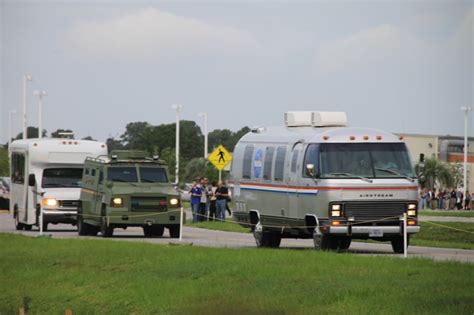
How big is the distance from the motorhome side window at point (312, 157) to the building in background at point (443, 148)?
108 m

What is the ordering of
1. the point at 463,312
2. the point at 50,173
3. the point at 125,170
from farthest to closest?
1. the point at 50,173
2. the point at 125,170
3. the point at 463,312

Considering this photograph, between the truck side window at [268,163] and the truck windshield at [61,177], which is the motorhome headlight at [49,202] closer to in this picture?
the truck windshield at [61,177]

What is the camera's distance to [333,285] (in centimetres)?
2011

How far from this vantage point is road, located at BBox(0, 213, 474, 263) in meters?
29.1

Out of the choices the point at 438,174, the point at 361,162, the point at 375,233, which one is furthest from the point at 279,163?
the point at 438,174

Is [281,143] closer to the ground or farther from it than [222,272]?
farther from it

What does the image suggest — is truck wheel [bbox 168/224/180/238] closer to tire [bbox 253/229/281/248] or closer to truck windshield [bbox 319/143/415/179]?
tire [bbox 253/229/281/248]

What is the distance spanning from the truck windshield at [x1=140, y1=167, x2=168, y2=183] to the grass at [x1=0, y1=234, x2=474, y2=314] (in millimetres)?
7521

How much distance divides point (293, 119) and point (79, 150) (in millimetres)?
13011

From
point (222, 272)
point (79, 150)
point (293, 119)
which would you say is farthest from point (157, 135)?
point (222, 272)

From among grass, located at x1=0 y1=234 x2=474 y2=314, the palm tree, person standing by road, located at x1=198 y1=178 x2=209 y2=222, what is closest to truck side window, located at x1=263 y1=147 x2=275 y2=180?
grass, located at x1=0 y1=234 x2=474 y2=314

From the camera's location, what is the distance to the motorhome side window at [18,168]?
145ft

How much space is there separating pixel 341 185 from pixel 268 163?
3644 millimetres

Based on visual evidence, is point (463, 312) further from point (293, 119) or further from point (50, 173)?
point (50, 173)
